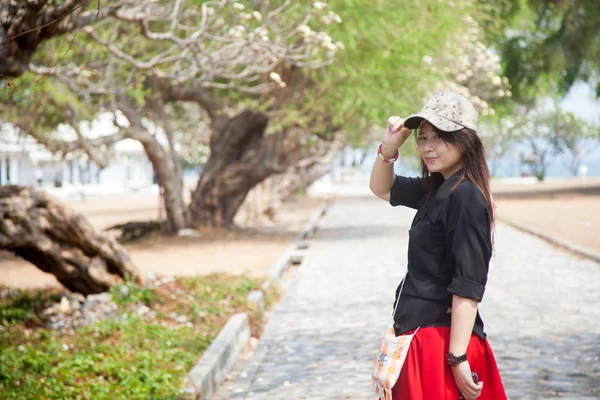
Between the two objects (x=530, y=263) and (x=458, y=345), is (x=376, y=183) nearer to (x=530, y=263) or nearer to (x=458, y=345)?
(x=458, y=345)

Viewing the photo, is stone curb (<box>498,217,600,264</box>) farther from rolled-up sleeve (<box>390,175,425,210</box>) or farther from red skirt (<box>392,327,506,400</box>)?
red skirt (<box>392,327,506,400</box>)

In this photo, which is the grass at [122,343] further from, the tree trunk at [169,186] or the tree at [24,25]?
the tree trunk at [169,186]

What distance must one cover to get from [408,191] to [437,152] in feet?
1.29

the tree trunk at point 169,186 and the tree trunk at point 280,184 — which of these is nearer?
the tree trunk at point 169,186

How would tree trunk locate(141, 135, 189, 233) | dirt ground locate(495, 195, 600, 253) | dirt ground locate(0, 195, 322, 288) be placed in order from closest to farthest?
dirt ground locate(0, 195, 322, 288) → dirt ground locate(495, 195, 600, 253) → tree trunk locate(141, 135, 189, 233)

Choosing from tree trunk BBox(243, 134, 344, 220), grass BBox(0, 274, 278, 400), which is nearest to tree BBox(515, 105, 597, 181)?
tree trunk BBox(243, 134, 344, 220)

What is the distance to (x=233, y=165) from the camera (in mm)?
21609

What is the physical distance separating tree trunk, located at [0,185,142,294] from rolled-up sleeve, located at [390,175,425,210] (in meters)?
5.98

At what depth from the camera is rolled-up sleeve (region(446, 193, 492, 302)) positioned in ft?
11.0

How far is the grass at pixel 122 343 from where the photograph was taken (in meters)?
6.54

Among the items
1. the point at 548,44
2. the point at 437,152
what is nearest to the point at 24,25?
the point at 437,152

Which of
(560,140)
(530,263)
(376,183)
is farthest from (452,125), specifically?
(560,140)

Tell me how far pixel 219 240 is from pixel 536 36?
725 inches

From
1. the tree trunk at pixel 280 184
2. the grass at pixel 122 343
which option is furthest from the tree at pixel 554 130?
the grass at pixel 122 343
